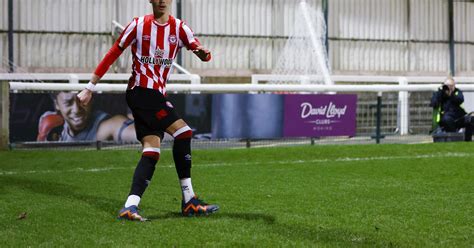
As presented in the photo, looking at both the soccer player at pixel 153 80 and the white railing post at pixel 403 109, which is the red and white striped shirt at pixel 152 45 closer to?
the soccer player at pixel 153 80

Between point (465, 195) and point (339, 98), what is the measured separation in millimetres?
8713

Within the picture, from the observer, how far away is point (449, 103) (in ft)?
57.6

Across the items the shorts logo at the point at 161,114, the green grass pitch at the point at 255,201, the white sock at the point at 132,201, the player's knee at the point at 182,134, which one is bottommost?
the green grass pitch at the point at 255,201

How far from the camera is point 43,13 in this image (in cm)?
2902

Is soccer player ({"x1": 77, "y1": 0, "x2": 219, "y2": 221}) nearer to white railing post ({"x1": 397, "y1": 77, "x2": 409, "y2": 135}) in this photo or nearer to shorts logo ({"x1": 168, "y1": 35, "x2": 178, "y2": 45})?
shorts logo ({"x1": 168, "y1": 35, "x2": 178, "y2": 45})

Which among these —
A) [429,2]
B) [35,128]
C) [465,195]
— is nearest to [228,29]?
[429,2]

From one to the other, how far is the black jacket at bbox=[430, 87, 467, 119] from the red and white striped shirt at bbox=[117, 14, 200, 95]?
38.0 feet

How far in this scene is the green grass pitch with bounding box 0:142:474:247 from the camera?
18.7 ft

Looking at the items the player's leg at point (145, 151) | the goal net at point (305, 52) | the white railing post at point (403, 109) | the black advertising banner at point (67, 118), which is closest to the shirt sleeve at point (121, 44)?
the player's leg at point (145, 151)

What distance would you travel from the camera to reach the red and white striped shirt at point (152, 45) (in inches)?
267

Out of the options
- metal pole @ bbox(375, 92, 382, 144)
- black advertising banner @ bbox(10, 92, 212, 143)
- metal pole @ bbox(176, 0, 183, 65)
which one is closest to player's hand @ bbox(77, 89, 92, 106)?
black advertising banner @ bbox(10, 92, 212, 143)

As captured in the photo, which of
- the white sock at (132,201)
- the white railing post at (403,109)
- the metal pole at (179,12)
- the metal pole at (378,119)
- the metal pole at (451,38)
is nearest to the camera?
the white sock at (132,201)

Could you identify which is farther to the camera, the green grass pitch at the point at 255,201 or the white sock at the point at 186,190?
the white sock at the point at 186,190

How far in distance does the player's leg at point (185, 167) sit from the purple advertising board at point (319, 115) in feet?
30.3
